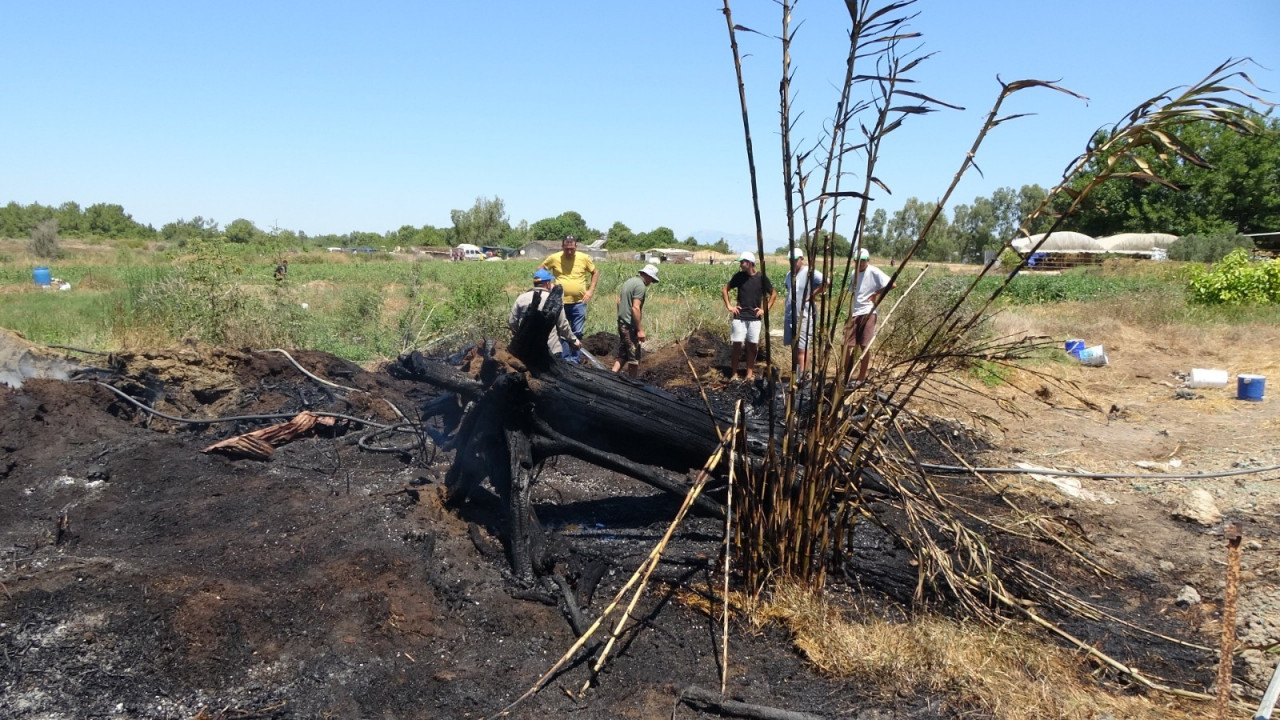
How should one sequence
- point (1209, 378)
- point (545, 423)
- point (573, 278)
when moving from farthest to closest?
point (1209, 378), point (573, 278), point (545, 423)

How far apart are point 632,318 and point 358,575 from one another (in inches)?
244

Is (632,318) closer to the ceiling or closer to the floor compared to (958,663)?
closer to the ceiling

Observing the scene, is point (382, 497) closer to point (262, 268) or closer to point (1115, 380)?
point (262, 268)

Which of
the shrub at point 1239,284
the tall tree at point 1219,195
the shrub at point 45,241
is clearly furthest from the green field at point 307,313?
the tall tree at point 1219,195

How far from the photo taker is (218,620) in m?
3.72

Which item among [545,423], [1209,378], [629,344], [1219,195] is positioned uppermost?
[1219,195]

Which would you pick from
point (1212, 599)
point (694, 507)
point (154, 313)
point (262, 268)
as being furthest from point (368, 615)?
point (262, 268)

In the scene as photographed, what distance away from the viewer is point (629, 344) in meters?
10.2

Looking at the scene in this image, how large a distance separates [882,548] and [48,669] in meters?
4.23

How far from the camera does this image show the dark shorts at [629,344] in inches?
400

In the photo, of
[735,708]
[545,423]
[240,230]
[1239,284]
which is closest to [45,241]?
[240,230]

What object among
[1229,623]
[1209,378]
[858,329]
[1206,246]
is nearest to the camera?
[1229,623]

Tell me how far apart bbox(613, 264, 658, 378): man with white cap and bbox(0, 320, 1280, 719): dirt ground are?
3.33 meters

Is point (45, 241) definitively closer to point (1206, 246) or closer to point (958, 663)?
point (958, 663)
